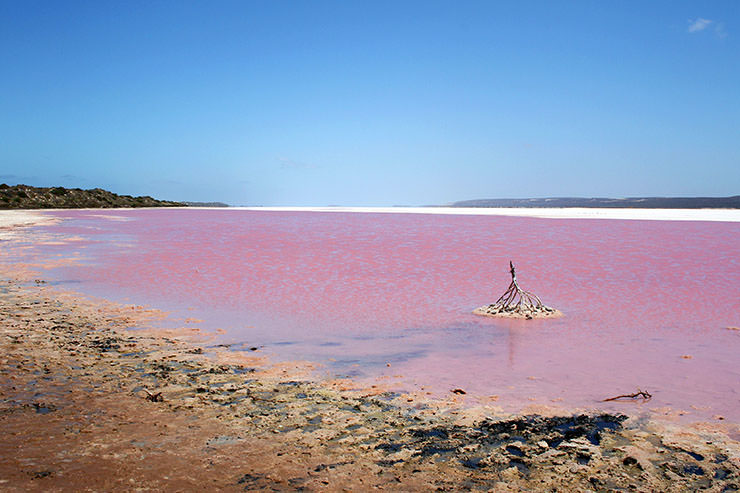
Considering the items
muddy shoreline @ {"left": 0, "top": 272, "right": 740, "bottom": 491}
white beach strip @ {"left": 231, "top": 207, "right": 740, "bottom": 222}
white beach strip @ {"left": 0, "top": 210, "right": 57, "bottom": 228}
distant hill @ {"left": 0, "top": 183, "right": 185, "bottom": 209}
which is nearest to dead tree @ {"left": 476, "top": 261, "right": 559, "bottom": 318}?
muddy shoreline @ {"left": 0, "top": 272, "right": 740, "bottom": 491}

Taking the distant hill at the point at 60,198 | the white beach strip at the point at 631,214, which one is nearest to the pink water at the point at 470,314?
the white beach strip at the point at 631,214

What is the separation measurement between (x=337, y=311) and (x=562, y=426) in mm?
5607

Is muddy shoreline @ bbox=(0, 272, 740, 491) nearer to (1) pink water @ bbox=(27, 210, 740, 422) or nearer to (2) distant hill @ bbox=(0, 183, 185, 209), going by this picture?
(1) pink water @ bbox=(27, 210, 740, 422)

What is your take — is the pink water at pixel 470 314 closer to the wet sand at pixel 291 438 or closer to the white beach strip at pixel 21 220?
the wet sand at pixel 291 438

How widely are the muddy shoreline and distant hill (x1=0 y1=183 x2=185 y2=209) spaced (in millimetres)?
63551

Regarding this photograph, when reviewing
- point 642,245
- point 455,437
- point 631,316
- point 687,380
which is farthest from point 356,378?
point 642,245

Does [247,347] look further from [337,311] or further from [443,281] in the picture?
[443,281]

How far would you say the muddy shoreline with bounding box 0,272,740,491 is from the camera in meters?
3.62

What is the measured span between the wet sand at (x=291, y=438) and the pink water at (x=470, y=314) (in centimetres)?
63

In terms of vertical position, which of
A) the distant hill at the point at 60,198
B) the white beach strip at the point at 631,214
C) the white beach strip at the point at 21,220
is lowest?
the white beach strip at the point at 631,214

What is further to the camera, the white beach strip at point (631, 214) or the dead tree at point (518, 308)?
the white beach strip at point (631, 214)

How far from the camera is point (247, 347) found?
730 cm

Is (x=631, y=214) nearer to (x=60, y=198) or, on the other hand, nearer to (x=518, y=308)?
(x=518, y=308)

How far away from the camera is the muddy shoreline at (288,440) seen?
3625mm
